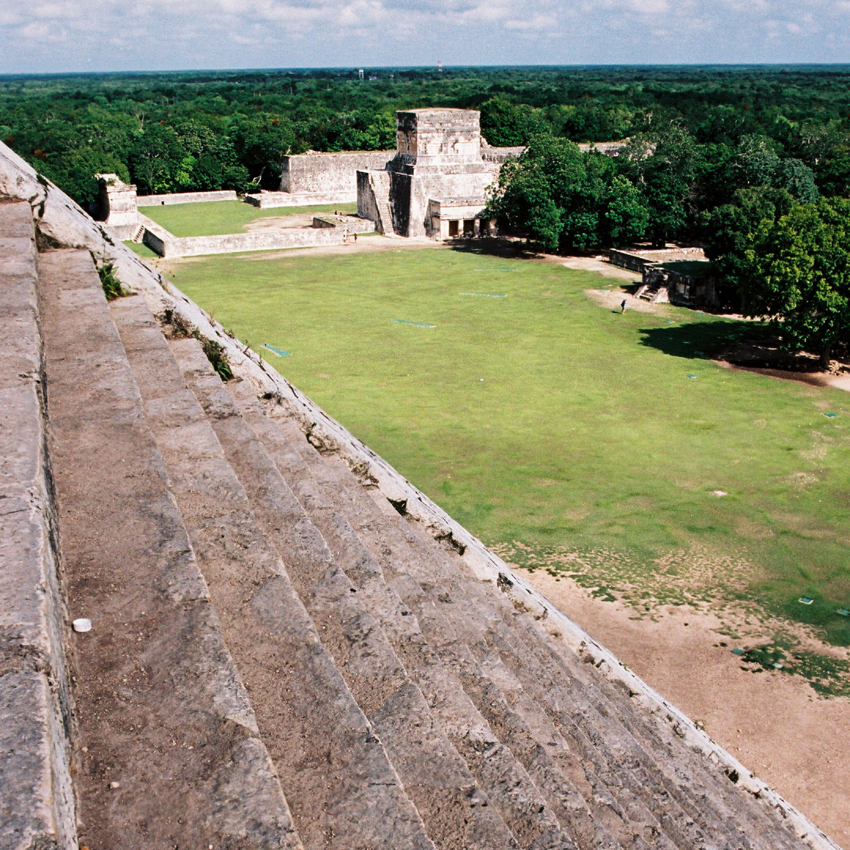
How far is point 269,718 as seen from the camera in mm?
2965

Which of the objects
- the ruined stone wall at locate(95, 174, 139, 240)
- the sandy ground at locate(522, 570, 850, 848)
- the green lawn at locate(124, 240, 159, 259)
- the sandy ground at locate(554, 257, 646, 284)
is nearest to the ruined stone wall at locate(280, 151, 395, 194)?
the ruined stone wall at locate(95, 174, 139, 240)

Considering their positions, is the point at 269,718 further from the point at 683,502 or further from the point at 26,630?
the point at 683,502

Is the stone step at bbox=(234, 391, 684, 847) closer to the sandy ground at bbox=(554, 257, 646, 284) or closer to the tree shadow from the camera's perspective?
the sandy ground at bbox=(554, 257, 646, 284)

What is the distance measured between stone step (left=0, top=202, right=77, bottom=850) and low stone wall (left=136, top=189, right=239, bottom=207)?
41.7m

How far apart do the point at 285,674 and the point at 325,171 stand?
45.0 m

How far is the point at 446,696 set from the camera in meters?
3.66

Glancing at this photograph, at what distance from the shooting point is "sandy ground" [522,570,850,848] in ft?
24.2

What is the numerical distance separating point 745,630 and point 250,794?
833cm

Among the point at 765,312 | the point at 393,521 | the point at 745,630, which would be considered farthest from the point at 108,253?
the point at 765,312

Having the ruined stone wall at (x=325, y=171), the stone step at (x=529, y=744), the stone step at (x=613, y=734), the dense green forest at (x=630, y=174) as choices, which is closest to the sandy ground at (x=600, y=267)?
the dense green forest at (x=630, y=174)

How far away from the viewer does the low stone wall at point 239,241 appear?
3139cm

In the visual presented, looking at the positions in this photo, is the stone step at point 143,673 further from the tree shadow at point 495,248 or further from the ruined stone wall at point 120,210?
the ruined stone wall at point 120,210

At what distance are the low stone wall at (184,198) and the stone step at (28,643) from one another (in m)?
41.7

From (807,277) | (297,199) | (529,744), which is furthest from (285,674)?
(297,199)
